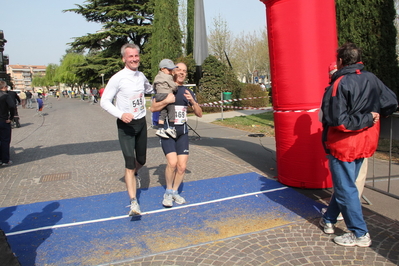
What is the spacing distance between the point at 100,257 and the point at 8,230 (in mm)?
1502

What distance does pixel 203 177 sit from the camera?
5969 millimetres

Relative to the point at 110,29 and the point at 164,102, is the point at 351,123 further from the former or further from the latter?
the point at 110,29

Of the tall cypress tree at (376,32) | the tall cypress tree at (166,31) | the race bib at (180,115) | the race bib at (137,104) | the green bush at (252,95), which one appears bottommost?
the green bush at (252,95)

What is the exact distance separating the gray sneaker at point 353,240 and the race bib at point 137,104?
2.67 metres

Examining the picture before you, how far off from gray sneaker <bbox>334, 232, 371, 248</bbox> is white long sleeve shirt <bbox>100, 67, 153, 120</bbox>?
269cm

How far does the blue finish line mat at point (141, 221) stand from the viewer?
3.41 m

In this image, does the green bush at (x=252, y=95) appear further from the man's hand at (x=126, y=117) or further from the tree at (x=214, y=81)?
the man's hand at (x=126, y=117)

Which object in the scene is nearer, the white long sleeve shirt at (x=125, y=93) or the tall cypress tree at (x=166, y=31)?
the white long sleeve shirt at (x=125, y=93)

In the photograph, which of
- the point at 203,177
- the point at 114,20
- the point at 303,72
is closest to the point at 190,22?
the point at 114,20

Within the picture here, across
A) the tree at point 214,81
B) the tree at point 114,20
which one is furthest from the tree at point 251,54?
the tree at point 214,81

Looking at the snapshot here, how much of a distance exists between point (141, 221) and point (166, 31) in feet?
89.2

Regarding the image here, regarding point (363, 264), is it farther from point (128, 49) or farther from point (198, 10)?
point (198, 10)

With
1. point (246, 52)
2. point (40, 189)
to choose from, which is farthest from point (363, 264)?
point (246, 52)

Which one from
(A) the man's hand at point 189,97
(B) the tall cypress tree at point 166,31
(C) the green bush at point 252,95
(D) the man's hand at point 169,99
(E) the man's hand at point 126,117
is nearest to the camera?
(E) the man's hand at point 126,117
